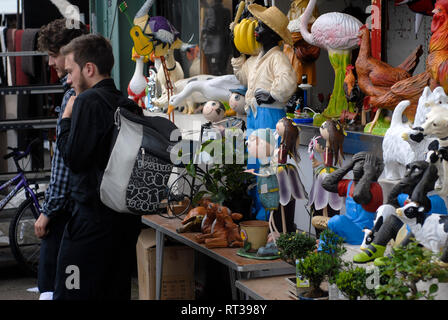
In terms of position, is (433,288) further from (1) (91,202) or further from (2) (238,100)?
(2) (238,100)

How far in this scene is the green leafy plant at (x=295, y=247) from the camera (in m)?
2.95

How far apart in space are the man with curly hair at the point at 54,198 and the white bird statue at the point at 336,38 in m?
1.40

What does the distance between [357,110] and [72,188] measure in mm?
1858

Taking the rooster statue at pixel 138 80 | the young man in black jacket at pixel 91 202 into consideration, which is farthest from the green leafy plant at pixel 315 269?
the rooster statue at pixel 138 80

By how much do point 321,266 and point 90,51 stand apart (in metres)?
1.32

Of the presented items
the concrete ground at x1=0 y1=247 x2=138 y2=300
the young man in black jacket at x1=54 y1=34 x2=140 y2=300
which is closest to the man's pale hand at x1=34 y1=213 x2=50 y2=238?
the young man in black jacket at x1=54 y1=34 x2=140 y2=300

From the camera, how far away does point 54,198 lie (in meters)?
3.15

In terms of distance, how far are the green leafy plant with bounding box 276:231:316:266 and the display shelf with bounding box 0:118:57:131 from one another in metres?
3.63

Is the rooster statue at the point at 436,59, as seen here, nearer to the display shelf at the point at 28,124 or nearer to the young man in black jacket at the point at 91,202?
the young man in black jacket at the point at 91,202

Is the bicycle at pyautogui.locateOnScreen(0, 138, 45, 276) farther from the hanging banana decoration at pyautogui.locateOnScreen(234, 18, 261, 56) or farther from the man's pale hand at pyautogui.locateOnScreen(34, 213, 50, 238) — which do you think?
the man's pale hand at pyautogui.locateOnScreen(34, 213, 50, 238)

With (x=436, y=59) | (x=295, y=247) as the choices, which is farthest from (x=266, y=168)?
(x=436, y=59)

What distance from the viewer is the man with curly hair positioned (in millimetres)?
3150

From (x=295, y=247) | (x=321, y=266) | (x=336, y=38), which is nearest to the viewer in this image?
(x=321, y=266)
